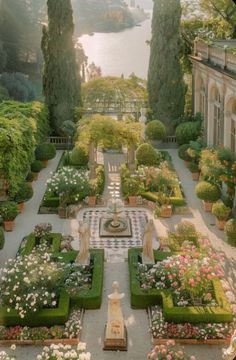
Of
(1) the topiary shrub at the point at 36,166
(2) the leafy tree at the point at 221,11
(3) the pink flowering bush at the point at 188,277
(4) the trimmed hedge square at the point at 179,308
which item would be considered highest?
(2) the leafy tree at the point at 221,11

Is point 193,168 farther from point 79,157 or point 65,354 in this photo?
point 65,354

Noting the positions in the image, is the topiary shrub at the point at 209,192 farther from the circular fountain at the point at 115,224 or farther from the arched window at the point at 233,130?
the circular fountain at the point at 115,224

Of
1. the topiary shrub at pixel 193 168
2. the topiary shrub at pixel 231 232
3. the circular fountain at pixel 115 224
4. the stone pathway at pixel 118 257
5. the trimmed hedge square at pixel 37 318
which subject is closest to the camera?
the stone pathway at pixel 118 257

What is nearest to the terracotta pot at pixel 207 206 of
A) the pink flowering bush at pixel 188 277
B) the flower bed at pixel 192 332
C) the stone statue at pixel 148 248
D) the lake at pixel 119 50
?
the stone statue at pixel 148 248

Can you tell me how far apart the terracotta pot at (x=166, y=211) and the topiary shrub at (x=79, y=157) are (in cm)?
792

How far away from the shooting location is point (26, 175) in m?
26.8

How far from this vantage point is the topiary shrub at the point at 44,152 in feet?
96.7

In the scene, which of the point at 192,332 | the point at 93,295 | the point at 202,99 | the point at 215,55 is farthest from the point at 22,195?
the point at 202,99

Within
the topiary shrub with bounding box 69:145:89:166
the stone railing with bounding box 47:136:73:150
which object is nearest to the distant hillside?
the stone railing with bounding box 47:136:73:150

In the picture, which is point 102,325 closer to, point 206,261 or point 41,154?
point 206,261

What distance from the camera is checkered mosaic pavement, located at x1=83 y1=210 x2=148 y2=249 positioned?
760 inches

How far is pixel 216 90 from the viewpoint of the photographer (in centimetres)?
2917

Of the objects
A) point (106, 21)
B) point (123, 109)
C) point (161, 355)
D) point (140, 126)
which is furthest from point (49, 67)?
point (106, 21)

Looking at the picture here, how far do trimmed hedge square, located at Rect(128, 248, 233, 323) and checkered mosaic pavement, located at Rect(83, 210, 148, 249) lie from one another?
337 cm
